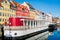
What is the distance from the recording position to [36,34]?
4121 millimetres

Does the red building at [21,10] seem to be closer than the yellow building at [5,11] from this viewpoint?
No

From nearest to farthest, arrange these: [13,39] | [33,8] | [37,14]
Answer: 1. [13,39]
2. [33,8]
3. [37,14]

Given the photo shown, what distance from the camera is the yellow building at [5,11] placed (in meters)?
3.88

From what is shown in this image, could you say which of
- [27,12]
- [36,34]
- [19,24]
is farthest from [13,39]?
[27,12]

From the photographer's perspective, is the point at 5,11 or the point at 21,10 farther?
the point at 21,10

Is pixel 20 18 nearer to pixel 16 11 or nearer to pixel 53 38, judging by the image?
pixel 16 11

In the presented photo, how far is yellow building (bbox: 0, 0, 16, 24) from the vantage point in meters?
3.88

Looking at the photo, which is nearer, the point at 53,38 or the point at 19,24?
the point at 19,24

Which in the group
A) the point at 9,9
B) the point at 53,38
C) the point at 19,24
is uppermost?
the point at 9,9

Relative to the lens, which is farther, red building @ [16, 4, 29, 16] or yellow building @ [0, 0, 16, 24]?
red building @ [16, 4, 29, 16]

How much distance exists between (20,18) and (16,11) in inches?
18.5

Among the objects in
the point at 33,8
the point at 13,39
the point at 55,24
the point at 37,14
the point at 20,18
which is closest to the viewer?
the point at 13,39

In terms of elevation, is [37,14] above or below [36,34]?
above

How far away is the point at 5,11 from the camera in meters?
3.99
